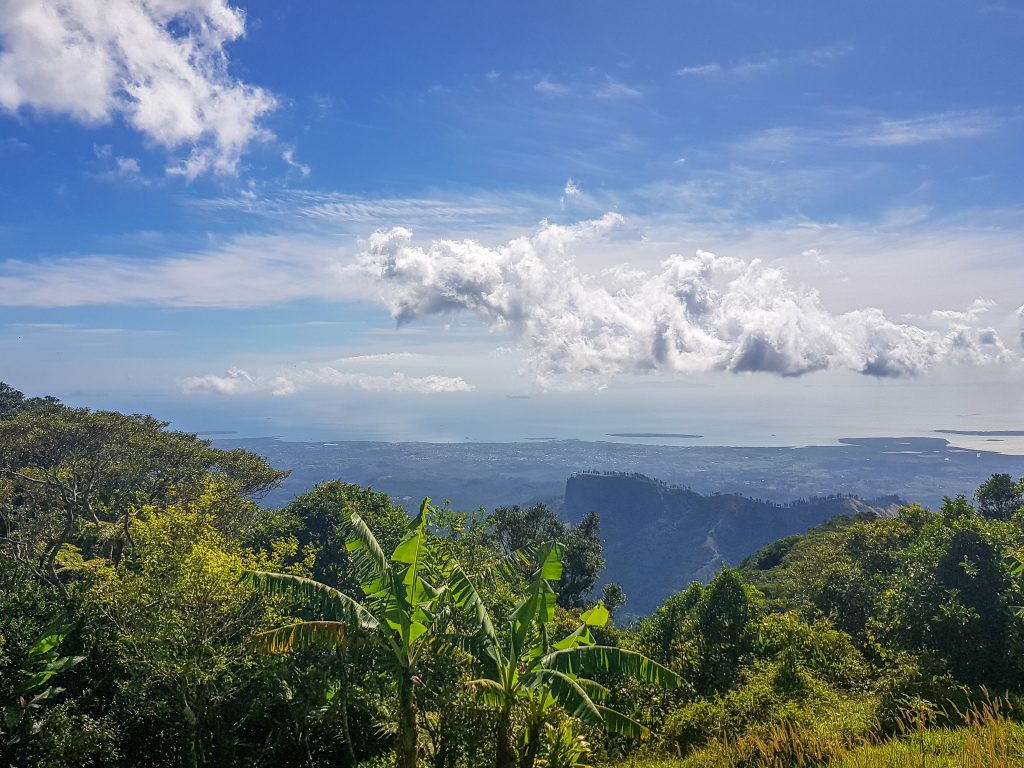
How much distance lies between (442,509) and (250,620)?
5.60 metres

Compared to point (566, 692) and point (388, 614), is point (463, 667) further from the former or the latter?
point (566, 692)

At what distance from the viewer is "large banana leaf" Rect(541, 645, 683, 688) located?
11.9m

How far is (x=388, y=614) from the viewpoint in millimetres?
11477

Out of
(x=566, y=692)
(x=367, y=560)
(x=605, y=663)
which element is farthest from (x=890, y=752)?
(x=367, y=560)

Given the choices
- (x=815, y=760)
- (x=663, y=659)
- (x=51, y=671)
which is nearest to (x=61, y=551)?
(x=51, y=671)

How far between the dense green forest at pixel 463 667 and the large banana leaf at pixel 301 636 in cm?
4

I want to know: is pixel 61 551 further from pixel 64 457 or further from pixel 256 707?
pixel 256 707

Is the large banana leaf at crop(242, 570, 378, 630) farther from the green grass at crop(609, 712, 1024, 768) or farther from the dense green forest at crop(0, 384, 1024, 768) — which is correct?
the green grass at crop(609, 712, 1024, 768)

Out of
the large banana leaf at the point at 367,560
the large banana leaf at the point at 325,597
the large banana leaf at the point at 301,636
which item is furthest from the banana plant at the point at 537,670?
the large banana leaf at the point at 301,636

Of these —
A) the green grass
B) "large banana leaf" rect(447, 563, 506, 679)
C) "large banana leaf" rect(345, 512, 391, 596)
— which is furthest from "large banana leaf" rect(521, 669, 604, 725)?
"large banana leaf" rect(345, 512, 391, 596)

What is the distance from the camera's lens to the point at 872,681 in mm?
16031

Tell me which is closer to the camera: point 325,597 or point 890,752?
point 890,752

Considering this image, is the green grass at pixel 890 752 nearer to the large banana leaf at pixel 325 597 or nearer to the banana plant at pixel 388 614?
the banana plant at pixel 388 614

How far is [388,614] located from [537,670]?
2990 mm
